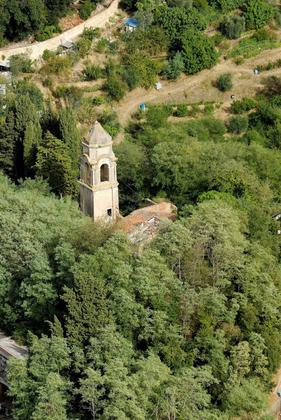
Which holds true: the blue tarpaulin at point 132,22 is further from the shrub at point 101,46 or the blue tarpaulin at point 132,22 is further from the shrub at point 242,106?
the shrub at point 242,106

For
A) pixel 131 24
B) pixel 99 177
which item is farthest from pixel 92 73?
pixel 99 177

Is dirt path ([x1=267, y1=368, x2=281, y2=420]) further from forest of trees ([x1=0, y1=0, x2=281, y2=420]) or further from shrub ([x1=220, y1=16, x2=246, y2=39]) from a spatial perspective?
shrub ([x1=220, y1=16, x2=246, y2=39])

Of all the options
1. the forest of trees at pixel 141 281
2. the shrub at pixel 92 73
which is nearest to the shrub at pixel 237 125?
the forest of trees at pixel 141 281

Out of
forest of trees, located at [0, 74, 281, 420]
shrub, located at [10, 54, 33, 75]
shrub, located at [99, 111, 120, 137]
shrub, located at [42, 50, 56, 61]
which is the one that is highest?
shrub, located at [42, 50, 56, 61]

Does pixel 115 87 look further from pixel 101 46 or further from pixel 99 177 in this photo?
pixel 99 177

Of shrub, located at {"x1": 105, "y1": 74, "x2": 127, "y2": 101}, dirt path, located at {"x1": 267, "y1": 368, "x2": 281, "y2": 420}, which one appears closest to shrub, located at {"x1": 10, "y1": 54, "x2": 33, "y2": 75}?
shrub, located at {"x1": 105, "y1": 74, "x2": 127, "y2": 101}

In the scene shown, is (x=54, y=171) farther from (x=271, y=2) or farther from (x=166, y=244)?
(x=271, y=2)
